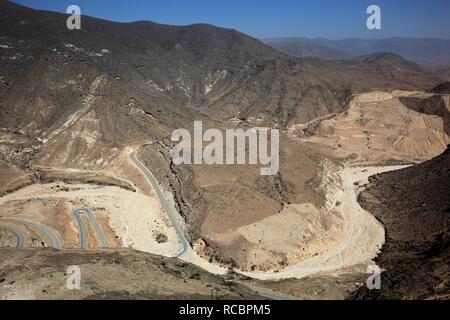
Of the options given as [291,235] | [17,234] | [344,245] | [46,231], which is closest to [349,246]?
[344,245]

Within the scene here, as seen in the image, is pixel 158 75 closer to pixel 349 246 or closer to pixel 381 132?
pixel 381 132

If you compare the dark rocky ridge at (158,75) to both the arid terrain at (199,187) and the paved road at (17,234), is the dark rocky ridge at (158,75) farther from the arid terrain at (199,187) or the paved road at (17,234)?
the paved road at (17,234)

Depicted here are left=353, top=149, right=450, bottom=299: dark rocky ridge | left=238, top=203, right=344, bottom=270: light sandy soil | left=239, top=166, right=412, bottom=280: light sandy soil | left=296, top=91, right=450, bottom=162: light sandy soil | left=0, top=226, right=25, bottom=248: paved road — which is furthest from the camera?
left=296, top=91, right=450, bottom=162: light sandy soil

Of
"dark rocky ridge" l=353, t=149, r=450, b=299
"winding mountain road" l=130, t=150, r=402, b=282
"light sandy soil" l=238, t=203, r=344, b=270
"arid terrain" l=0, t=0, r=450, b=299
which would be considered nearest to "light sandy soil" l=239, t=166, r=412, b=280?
"winding mountain road" l=130, t=150, r=402, b=282

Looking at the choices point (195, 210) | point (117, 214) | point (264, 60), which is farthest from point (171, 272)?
point (264, 60)

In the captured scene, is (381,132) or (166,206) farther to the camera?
(381,132)

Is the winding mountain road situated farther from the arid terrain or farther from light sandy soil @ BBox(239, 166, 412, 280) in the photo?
the arid terrain
